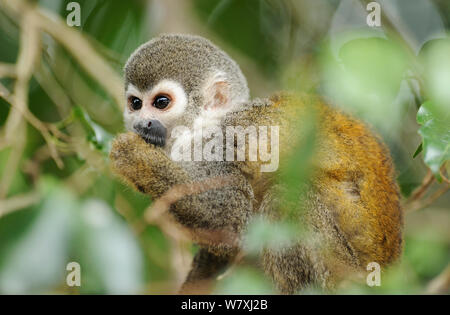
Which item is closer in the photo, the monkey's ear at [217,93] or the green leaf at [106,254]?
the green leaf at [106,254]

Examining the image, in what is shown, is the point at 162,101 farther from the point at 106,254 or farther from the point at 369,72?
the point at 369,72

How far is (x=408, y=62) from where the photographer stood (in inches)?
72.3

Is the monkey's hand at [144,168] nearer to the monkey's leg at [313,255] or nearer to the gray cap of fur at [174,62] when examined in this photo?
the gray cap of fur at [174,62]

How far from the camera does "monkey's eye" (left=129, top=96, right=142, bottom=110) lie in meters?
2.28

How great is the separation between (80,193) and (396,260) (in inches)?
63.7

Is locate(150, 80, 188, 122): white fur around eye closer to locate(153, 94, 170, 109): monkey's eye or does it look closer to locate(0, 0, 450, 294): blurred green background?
locate(153, 94, 170, 109): monkey's eye

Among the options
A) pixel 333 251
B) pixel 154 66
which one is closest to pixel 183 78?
pixel 154 66

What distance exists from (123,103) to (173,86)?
488 millimetres

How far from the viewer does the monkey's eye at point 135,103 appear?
2.28 metres

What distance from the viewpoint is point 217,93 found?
7.57 ft

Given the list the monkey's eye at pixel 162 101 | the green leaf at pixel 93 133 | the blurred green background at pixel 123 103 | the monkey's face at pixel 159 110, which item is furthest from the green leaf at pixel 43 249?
the monkey's eye at pixel 162 101

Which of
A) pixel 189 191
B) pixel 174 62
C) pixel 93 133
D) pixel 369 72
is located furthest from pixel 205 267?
pixel 369 72

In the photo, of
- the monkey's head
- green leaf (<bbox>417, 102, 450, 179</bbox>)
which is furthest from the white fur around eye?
green leaf (<bbox>417, 102, 450, 179</bbox>)
